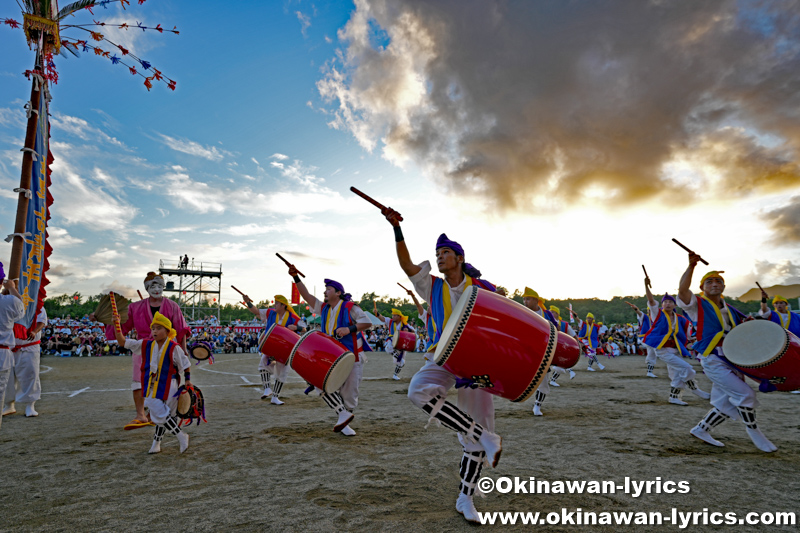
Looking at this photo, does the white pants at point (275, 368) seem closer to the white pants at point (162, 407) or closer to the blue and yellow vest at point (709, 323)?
the white pants at point (162, 407)

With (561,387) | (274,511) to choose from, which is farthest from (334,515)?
(561,387)

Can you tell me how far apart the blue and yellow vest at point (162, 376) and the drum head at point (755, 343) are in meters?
6.42

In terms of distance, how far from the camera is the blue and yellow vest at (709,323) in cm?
497

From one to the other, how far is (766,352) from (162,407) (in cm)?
664

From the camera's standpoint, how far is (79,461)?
13.6 feet

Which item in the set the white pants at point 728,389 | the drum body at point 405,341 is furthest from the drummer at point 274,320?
the white pants at point 728,389

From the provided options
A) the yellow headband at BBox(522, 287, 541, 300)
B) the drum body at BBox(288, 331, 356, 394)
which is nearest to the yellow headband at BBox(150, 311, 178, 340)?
the drum body at BBox(288, 331, 356, 394)

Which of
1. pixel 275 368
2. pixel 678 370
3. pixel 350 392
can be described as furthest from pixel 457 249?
pixel 678 370

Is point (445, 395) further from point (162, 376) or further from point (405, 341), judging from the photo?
point (405, 341)

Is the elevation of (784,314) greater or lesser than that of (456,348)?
greater

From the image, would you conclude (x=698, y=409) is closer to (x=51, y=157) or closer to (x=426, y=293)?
(x=426, y=293)

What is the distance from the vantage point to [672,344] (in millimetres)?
8422

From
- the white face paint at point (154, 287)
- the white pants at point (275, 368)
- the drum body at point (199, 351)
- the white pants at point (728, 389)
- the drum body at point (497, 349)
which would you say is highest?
the white face paint at point (154, 287)

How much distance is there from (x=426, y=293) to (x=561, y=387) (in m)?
8.78
